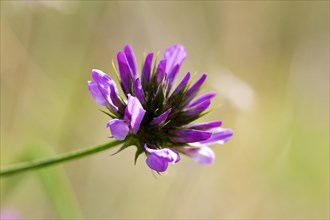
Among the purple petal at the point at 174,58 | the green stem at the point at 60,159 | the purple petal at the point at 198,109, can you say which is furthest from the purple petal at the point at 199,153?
the green stem at the point at 60,159

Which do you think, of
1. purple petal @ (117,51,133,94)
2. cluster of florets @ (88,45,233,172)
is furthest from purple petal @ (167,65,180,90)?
purple petal @ (117,51,133,94)

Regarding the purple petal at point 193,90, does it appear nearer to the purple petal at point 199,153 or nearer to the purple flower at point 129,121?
the purple petal at point 199,153

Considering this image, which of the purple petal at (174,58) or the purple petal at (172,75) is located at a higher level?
the purple petal at (174,58)

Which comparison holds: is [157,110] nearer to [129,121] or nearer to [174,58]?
[129,121]

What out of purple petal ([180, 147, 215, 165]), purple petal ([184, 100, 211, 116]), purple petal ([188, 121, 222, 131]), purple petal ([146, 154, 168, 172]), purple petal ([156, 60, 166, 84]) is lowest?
purple petal ([180, 147, 215, 165])

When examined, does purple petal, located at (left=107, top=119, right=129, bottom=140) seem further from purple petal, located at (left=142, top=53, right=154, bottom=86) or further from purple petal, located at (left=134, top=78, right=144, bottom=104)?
purple petal, located at (left=142, top=53, right=154, bottom=86)

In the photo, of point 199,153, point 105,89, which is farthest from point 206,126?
point 105,89

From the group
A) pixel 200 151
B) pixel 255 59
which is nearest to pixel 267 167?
pixel 255 59
